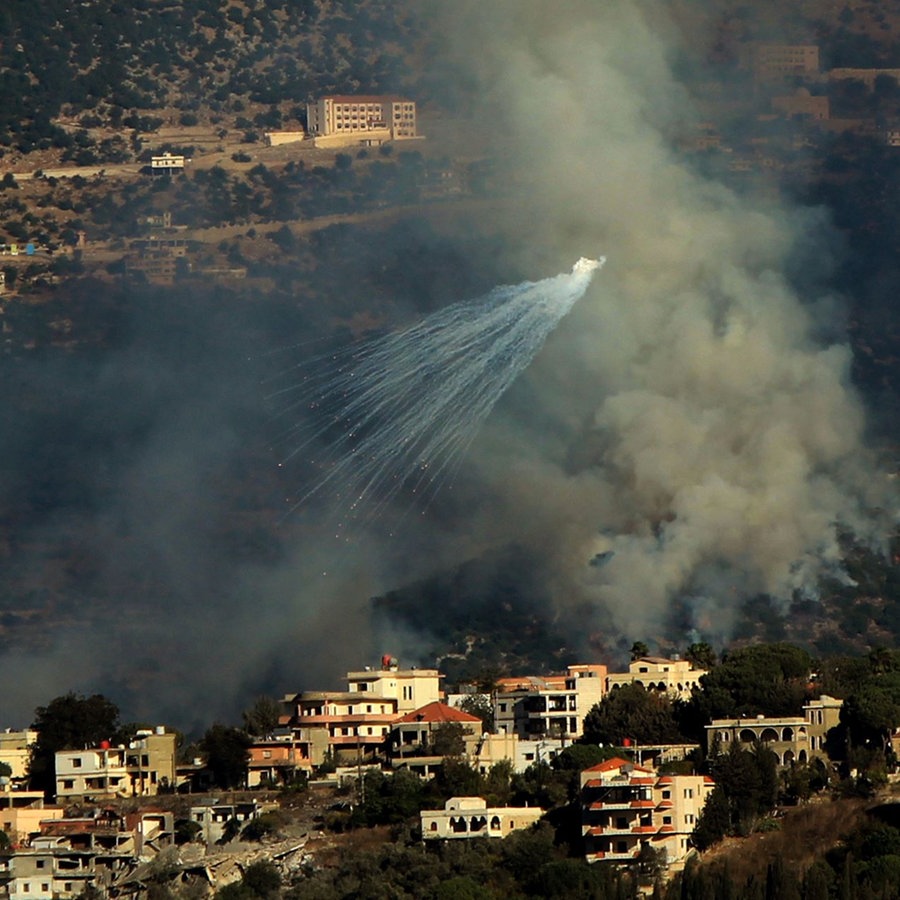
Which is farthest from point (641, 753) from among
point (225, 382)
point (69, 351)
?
point (69, 351)

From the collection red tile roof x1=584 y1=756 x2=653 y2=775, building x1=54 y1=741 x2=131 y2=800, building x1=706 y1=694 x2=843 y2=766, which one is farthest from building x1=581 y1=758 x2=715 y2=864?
building x1=54 y1=741 x2=131 y2=800

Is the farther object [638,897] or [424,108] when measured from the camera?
[424,108]

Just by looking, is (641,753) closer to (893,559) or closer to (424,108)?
(893,559)

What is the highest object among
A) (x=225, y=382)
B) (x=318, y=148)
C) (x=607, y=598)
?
(x=318, y=148)

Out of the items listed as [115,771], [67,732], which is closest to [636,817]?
[115,771]

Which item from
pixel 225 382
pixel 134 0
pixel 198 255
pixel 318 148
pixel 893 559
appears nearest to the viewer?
pixel 893 559

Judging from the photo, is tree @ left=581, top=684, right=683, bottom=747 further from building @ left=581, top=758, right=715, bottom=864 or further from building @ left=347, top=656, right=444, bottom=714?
building @ left=347, top=656, right=444, bottom=714

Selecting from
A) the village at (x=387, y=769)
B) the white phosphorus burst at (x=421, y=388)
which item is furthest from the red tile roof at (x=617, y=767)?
the white phosphorus burst at (x=421, y=388)
